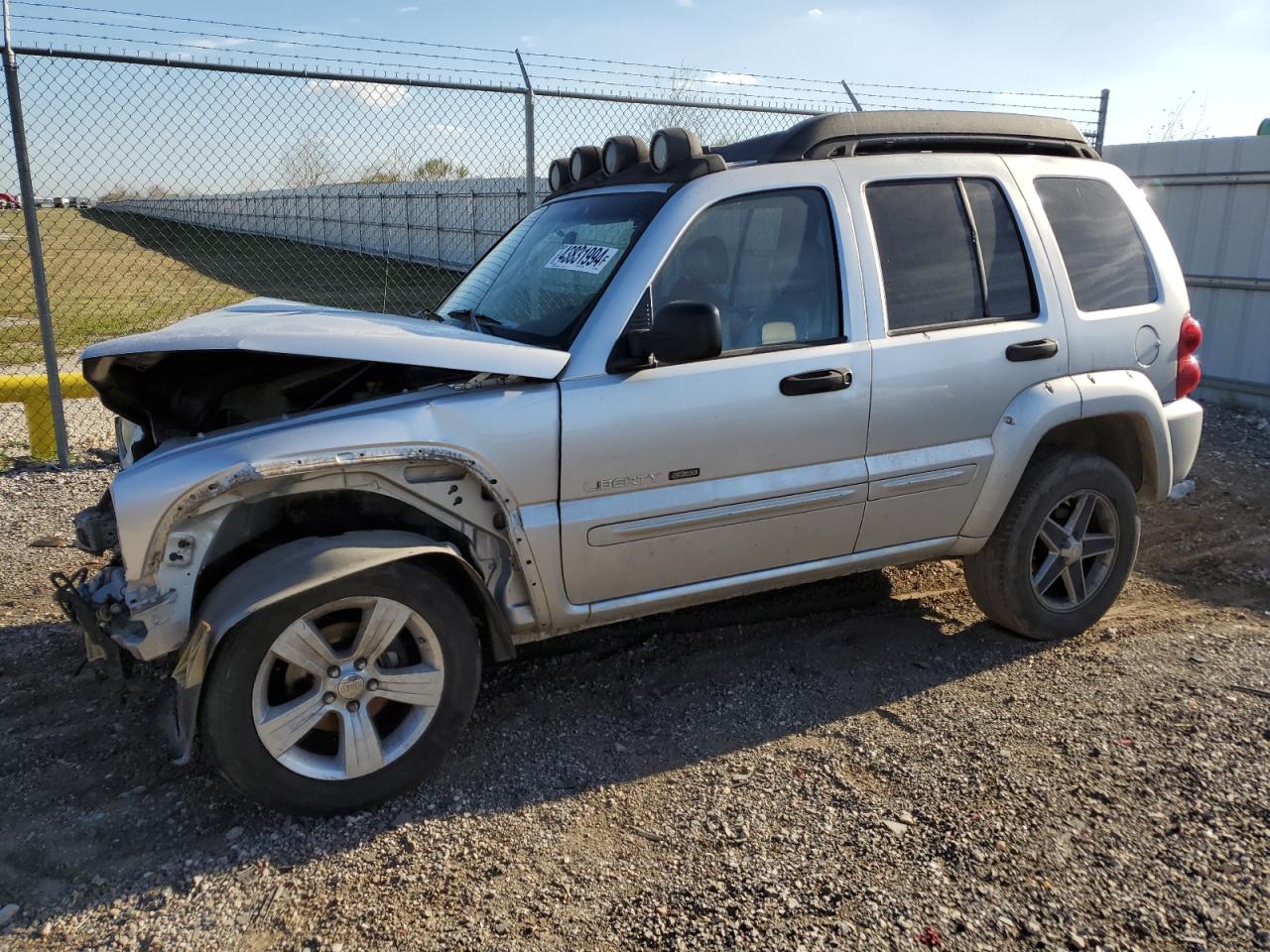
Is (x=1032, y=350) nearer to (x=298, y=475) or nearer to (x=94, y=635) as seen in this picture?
(x=298, y=475)

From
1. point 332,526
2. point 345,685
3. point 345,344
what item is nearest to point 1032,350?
point 345,344

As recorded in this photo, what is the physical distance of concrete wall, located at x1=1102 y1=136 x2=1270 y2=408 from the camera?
9.12 metres

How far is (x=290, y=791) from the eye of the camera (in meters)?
3.08

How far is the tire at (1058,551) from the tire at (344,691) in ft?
7.67

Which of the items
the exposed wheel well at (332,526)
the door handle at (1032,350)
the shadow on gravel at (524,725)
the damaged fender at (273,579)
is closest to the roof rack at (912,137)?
the door handle at (1032,350)

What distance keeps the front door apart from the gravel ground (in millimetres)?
Result: 648

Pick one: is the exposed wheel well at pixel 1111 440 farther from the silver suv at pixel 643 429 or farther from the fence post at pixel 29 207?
the fence post at pixel 29 207

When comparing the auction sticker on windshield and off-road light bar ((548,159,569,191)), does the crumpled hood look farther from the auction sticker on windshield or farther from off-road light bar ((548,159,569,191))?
off-road light bar ((548,159,569,191))

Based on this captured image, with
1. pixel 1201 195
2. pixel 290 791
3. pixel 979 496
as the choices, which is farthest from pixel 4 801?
pixel 1201 195

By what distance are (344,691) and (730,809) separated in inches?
50.9

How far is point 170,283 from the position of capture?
25.8 metres

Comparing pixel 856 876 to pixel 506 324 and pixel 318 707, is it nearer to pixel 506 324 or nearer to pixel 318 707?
pixel 318 707

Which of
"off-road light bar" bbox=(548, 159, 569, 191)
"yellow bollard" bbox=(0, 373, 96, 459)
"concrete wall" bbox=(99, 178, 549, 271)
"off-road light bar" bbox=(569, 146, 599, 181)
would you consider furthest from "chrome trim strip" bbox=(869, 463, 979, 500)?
"concrete wall" bbox=(99, 178, 549, 271)

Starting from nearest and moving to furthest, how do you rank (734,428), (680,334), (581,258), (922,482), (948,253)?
(680,334) < (734,428) < (581,258) < (922,482) < (948,253)
